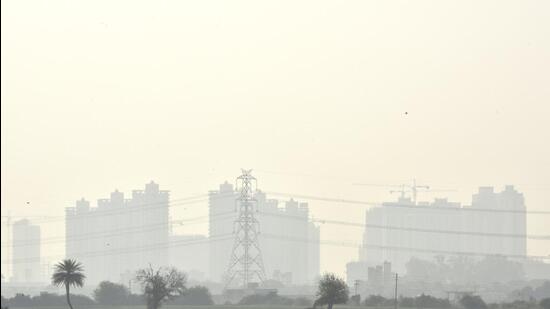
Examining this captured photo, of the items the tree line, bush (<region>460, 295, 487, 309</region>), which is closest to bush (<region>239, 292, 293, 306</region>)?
the tree line

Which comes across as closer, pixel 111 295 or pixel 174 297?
pixel 174 297

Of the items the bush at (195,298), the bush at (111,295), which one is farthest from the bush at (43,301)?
the bush at (195,298)

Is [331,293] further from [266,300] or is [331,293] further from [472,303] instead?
[266,300]

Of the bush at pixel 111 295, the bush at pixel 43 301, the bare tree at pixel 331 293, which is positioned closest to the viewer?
the bare tree at pixel 331 293

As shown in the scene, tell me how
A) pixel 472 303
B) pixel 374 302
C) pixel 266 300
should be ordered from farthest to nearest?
pixel 266 300
pixel 374 302
pixel 472 303

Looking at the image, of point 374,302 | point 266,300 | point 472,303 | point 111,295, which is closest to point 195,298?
point 266,300

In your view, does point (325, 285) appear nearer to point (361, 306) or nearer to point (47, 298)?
Answer: point (361, 306)

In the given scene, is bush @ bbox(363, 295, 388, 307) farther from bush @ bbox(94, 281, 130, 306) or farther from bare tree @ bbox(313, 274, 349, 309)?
bush @ bbox(94, 281, 130, 306)

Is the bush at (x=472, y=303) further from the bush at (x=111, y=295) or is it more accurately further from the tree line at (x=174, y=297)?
A: the bush at (x=111, y=295)

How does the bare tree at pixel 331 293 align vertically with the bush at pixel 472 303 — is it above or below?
above

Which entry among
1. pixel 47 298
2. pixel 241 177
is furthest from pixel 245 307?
pixel 241 177

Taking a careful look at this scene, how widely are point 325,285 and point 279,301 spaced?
107 feet

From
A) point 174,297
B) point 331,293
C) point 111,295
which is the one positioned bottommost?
point 111,295

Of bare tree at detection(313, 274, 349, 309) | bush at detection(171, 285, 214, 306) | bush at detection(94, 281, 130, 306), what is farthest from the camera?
bush at detection(171, 285, 214, 306)
